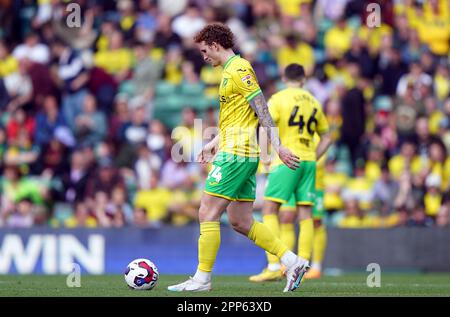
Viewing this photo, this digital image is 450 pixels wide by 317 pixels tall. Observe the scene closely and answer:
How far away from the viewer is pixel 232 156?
1018 centimetres

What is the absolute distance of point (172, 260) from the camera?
16797 mm

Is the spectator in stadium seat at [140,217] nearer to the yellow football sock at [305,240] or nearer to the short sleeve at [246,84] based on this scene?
the yellow football sock at [305,240]

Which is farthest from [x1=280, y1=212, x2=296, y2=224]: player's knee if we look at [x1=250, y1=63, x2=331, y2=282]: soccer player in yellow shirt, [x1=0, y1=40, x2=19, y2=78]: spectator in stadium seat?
[x1=0, y1=40, x2=19, y2=78]: spectator in stadium seat

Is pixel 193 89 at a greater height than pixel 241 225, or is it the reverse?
pixel 193 89

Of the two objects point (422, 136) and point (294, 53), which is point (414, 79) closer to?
point (422, 136)

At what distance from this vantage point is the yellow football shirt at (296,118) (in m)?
12.8

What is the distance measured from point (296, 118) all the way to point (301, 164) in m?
0.54

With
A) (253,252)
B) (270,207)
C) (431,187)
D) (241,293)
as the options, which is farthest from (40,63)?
(241,293)

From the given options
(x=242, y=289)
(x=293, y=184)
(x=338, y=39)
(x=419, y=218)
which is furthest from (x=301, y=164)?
(x=338, y=39)

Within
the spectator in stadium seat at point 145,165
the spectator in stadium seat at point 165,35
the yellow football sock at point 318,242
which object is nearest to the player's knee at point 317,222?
the yellow football sock at point 318,242

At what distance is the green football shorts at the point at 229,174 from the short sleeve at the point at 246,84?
589 millimetres
